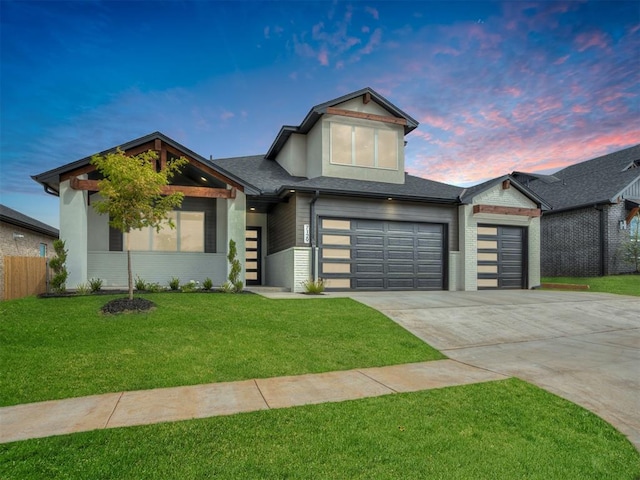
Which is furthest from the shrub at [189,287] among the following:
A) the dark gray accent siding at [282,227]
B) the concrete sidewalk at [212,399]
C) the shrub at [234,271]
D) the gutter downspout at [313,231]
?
the concrete sidewalk at [212,399]

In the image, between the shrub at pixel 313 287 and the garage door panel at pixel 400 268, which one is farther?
the garage door panel at pixel 400 268

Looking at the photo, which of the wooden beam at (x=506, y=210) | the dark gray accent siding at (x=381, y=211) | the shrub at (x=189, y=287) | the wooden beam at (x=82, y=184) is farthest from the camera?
the wooden beam at (x=506, y=210)

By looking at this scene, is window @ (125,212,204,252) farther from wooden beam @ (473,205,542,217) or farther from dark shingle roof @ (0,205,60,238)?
wooden beam @ (473,205,542,217)

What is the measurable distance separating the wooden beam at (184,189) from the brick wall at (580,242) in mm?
18878

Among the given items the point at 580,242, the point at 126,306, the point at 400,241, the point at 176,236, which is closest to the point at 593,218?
the point at 580,242

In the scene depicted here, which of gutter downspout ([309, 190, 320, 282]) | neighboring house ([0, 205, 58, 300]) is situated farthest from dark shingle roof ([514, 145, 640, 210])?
neighboring house ([0, 205, 58, 300])

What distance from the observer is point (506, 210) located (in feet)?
51.2

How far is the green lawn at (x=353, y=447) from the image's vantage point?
296 centimetres

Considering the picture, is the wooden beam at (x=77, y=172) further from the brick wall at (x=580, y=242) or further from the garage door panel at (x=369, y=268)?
the brick wall at (x=580, y=242)

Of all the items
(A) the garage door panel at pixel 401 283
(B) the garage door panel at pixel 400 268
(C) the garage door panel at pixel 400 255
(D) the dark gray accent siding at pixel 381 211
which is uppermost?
(D) the dark gray accent siding at pixel 381 211

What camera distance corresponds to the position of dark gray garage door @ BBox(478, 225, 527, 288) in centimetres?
1590

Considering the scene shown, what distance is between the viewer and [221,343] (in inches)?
266

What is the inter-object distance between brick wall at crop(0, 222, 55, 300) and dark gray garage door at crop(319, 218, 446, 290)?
38.4 ft

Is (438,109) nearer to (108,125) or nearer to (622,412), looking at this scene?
(622,412)
